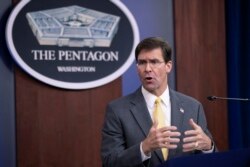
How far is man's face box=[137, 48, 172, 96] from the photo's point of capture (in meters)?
1.83

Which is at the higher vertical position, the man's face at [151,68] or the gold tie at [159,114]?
the man's face at [151,68]

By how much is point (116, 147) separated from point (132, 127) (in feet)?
0.38

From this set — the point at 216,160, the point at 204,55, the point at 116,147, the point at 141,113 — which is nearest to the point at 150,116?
→ the point at 141,113

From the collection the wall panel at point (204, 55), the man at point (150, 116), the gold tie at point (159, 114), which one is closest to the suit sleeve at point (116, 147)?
the man at point (150, 116)

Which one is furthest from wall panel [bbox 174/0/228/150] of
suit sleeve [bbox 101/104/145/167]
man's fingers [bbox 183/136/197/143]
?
man's fingers [bbox 183/136/197/143]

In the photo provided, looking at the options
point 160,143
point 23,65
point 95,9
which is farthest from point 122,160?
point 95,9

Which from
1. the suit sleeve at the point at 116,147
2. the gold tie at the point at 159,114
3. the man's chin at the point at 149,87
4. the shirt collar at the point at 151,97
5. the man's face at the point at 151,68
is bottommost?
the suit sleeve at the point at 116,147

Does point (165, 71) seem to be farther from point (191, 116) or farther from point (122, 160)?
point (122, 160)

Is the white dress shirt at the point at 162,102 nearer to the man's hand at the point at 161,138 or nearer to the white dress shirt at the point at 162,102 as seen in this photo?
the white dress shirt at the point at 162,102

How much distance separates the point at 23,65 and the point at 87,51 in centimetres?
44

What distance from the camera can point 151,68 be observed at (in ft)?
6.00

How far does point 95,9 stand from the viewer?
2783 mm

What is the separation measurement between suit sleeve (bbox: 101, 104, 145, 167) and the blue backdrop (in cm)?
164

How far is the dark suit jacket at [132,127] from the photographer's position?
1.67 meters
